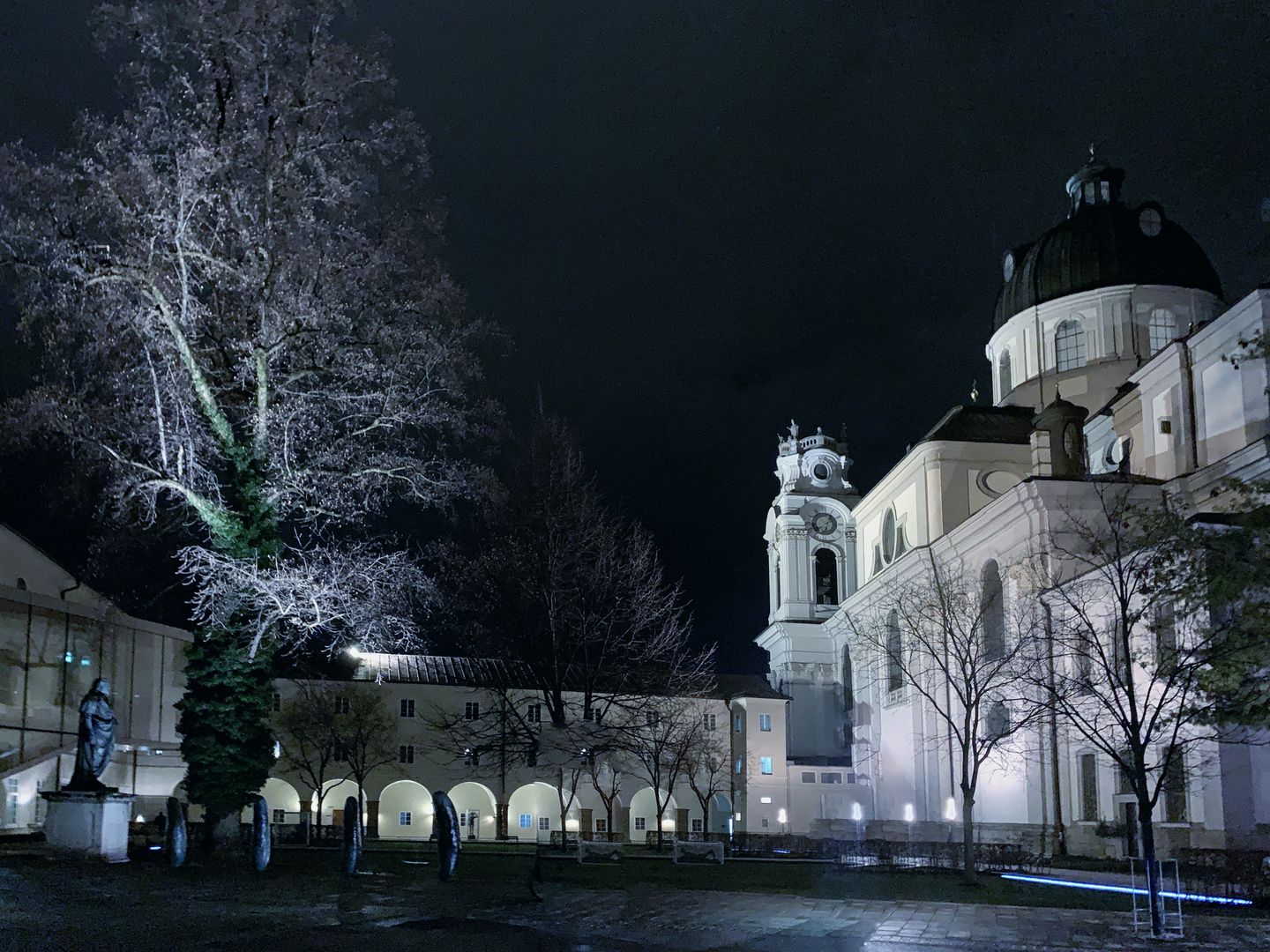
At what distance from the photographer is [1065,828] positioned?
119ft

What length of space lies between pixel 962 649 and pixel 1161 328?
22.1 meters

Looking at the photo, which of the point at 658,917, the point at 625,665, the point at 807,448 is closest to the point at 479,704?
the point at 807,448

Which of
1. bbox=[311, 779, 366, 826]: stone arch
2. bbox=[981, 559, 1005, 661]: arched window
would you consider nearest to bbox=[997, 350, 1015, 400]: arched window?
bbox=[981, 559, 1005, 661]: arched window

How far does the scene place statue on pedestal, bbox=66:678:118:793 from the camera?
58.5 ft

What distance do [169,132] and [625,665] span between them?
18677 mm

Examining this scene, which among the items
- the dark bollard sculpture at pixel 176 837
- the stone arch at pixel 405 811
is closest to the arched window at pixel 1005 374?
the stone arch at pixel 405 811

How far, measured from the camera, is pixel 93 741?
1794 centimetres

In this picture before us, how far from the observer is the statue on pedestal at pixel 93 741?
702 inches

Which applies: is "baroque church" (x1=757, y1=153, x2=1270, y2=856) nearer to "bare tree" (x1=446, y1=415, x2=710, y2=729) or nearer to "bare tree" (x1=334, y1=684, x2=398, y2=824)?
"bare tree" (x1=446, y1=415, x2=710, y2=729)

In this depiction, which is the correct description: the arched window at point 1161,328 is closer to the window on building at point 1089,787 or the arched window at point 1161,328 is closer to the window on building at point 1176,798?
the window on building at point 1089,787

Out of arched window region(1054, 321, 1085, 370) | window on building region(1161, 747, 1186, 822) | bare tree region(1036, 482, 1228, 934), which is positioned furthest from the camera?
arched window region(1054, 321, 1085, 370)

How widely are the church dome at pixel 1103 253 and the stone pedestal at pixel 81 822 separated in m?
44.5

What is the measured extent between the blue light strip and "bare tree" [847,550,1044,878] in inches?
→ 62.0

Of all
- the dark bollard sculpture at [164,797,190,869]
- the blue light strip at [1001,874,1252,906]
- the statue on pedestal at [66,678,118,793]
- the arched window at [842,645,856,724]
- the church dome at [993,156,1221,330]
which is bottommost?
the blue light strip at [1001,874,1252,906]
